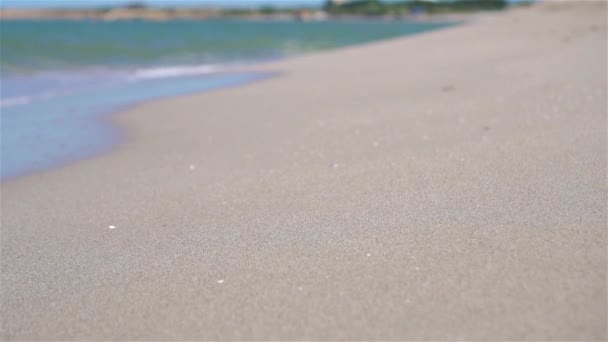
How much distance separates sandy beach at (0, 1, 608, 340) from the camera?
2.50 metres

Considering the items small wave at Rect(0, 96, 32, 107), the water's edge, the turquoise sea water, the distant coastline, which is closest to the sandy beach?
the water's edge

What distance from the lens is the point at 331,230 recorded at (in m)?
3.38

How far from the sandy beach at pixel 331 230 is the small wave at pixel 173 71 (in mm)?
7554

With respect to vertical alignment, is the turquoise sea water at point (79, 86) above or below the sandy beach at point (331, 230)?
below

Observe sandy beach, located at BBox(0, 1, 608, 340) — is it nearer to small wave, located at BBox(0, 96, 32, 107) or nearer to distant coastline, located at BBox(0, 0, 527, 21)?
small wave, located at BBox(0, 96, 32, 107)

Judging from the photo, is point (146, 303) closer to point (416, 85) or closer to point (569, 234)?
point (569, 234)

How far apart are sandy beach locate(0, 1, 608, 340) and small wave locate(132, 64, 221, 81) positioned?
7554 mm

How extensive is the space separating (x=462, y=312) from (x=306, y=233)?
1140mm

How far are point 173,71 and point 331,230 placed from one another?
12797 millimetres

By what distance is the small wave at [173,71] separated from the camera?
555 inches

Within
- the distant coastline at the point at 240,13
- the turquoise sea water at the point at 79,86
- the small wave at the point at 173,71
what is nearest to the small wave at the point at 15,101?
the turquoise sea water at the point at 79,86

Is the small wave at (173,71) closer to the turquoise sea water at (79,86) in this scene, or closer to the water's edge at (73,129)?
the turquoise sea water at (79,86)

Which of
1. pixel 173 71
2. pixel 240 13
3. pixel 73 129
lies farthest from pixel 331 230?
→ pixel 240 13

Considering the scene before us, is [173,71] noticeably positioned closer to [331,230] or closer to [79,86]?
[79,86]
